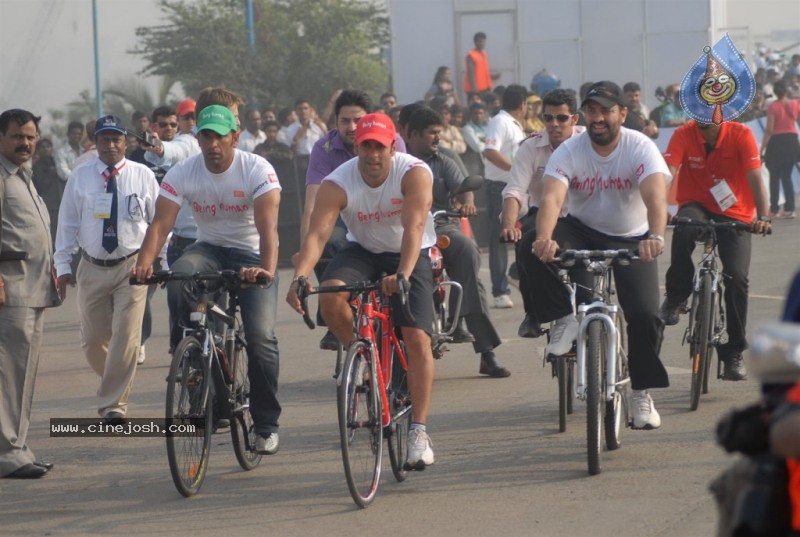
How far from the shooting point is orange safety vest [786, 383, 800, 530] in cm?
321

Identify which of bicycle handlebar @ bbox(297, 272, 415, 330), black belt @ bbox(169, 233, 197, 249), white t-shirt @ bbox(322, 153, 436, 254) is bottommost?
black belt @ bbox(169, 233, 197, 249)

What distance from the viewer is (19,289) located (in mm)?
7625

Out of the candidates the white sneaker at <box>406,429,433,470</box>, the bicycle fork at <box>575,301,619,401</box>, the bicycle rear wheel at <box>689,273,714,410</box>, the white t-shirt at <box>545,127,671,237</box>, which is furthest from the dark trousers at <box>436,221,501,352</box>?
the white sneaker at <box>406,429,433,470</box>

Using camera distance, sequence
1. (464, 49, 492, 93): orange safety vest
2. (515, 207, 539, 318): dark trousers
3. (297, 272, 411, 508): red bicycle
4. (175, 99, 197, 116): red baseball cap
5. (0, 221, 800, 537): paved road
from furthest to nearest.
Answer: (464, 49, 492, 93): orange safety vest < (175, 99, 197, 116): red baseball cap < (515, 207, 539, 318): dark trousers < (297, 272, 411, 508): red bicycle < (0, 221, 800, 537): paved road

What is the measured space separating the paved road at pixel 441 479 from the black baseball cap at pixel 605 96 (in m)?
1.85

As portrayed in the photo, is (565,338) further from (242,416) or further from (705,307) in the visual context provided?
(242,416)

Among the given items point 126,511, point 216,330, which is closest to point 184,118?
point 216,330

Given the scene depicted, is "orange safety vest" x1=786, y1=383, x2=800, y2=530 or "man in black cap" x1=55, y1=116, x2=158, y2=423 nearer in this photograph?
"orange safety vest" x1=786, y1=383, x2=800, y2=530

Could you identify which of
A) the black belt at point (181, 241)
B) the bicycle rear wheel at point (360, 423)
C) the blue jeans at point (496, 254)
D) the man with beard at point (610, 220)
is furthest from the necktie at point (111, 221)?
the blue jeans at point (496, 254)

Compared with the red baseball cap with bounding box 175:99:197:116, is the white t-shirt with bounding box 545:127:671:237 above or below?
below

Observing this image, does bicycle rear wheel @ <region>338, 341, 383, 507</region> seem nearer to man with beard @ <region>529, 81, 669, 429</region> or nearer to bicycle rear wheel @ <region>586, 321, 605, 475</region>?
bicycle rear wheel @ <region>586, 321, 605, 475</region>

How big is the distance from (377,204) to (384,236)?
18 centimetres

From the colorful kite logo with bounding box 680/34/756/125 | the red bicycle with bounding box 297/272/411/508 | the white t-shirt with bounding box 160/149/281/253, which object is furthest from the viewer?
the colorful kite logo with bounding box 680/34/756/125

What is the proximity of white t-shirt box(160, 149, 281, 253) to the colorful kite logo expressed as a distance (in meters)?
2.93
